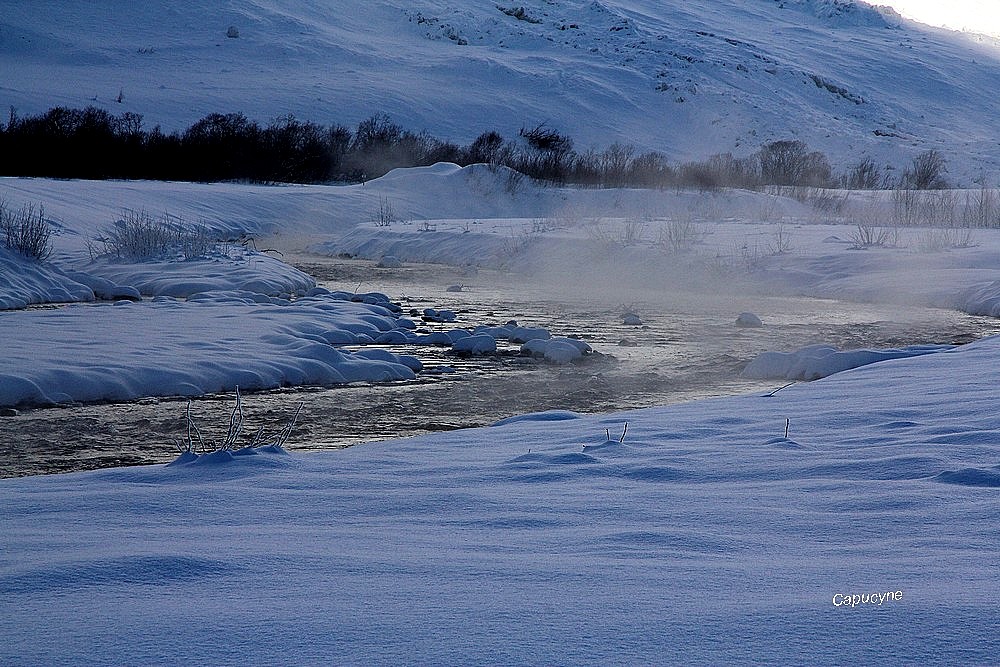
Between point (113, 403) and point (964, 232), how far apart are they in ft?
44.1

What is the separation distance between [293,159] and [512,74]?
97.7ft

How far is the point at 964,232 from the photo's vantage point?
50.3 ft

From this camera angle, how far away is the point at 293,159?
3372 cm

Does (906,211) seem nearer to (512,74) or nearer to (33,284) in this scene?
(33,284)

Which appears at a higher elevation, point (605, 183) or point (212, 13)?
point (212, 13)

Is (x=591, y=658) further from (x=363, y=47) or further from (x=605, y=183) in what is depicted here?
(x=363, y=47)

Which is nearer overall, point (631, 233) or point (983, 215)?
point (631, 233)

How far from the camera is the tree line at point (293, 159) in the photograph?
95.7ft

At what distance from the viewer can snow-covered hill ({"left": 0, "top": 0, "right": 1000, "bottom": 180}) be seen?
51688mm

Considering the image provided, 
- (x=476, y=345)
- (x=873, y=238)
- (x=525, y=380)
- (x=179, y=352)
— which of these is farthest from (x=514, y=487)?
(x=873, y=238)

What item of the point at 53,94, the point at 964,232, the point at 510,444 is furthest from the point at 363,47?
the point at 510,444

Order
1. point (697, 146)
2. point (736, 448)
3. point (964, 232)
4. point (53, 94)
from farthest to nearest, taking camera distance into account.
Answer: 1. point (697, 146)
2. point (53, 94)
3. point (964, 232)
4. point (736, 448)

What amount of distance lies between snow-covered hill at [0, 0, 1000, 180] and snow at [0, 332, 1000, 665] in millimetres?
45511

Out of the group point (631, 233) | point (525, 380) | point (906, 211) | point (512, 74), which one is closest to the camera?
point (525, 380)
